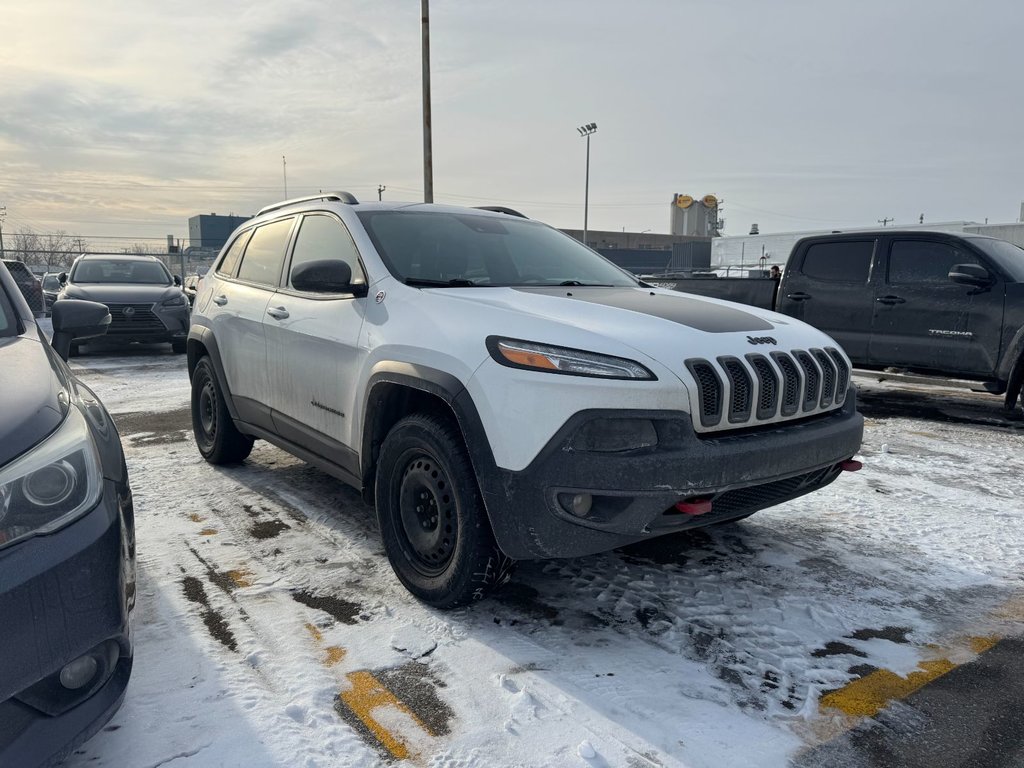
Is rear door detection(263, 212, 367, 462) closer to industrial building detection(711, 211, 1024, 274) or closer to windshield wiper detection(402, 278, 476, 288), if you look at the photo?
windshield wiper detection(402, 278, 476, 288)

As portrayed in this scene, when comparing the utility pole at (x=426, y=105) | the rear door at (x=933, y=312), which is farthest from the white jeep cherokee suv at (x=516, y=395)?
the utility pole at (x=426, y=105)

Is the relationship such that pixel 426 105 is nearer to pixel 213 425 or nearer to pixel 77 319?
pixel 213 425

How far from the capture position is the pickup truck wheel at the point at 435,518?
2.81 meters

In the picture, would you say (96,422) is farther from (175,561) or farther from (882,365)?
(882,365)

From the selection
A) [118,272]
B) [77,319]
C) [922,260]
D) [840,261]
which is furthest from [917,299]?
[118,272]

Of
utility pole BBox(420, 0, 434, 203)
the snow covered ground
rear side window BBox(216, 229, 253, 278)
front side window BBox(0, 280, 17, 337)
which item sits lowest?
the snow covered ground

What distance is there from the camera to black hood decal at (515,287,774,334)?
3.03 m

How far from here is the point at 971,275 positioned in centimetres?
689

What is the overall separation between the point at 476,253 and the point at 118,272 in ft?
35.8

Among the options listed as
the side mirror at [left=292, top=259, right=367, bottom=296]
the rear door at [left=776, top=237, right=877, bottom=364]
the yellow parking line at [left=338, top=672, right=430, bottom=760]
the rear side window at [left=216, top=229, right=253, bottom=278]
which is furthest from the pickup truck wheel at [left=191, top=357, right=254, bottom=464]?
the rear door at [left=776, top=237, right=877, bottom=364]

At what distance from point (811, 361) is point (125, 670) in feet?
8.84

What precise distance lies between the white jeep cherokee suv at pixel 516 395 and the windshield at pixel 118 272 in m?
9.72

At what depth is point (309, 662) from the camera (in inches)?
105

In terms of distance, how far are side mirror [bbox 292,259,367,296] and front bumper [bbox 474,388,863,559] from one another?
1.18 meters
